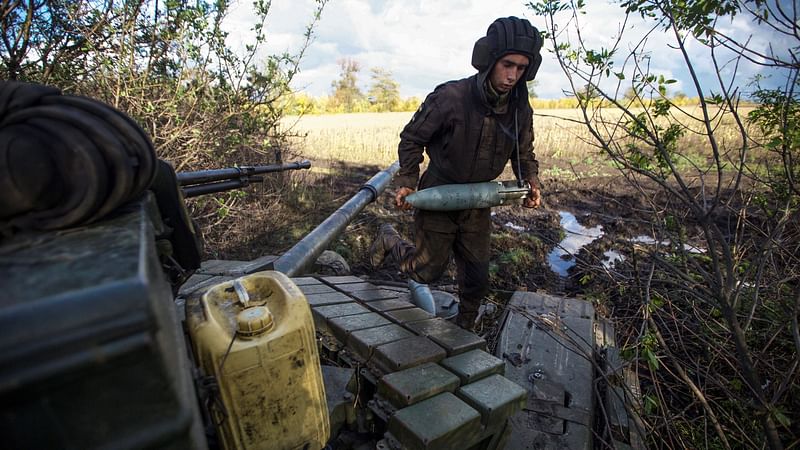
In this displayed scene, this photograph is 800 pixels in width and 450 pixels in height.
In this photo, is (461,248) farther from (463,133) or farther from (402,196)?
(463,133)

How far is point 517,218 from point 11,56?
25.3 ft

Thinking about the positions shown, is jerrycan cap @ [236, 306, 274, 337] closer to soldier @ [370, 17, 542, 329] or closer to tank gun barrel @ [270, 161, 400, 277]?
tank gun barrel @ [270, 161, 400, 277]

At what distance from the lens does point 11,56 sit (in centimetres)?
363

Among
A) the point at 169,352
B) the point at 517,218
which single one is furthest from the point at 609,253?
the point at 169,352

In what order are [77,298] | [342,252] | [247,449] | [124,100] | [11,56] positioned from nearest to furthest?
[77,298] < [247,449] < [11,56] < [124,100] < [342,252]

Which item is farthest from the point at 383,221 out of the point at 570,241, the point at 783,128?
the point at 783,128

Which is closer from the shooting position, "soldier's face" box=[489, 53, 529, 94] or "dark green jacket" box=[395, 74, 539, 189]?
"soldier's face" box=[489, 53, 529, 94]

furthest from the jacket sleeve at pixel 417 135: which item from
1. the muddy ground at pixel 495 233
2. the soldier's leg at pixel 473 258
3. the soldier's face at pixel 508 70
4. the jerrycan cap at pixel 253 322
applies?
the jerrycan cap at pixel 253 322

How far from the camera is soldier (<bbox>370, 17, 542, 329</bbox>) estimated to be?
3.11 meters

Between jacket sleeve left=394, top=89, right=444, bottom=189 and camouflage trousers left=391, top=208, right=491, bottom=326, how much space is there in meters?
0.36

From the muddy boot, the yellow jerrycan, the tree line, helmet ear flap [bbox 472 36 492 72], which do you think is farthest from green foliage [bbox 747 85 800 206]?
the tree line

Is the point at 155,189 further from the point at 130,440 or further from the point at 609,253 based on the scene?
the point at 609,253

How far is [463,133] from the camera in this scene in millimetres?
3256

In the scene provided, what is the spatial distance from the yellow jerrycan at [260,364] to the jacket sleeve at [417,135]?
207 centimetres
